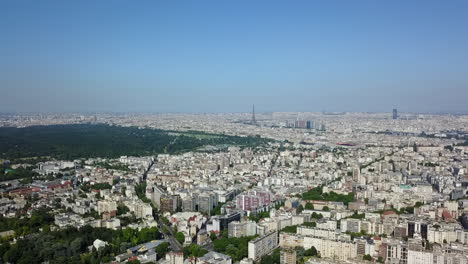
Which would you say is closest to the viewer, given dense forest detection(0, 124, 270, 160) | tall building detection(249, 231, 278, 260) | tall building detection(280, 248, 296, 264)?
tall building detection(280, 248, 296, 264)

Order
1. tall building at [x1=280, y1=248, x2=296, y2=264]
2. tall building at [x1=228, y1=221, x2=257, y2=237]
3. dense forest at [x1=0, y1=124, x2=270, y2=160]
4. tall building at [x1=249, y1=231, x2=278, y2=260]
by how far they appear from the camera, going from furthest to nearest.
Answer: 1. dense forest at [x1=0, y1=124, x2=270, y2=160]
2. tall building at [x1=228, y1=221, x2=257, y2=237]
3. tall building at [x1=249, y1=231, x2=278, y2=260]
4. tall building at [x1=280, y1=248, x2=296, y2=264]

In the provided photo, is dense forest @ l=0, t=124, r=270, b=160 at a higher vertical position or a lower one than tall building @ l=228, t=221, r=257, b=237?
higher

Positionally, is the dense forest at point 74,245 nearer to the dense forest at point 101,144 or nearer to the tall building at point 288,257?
the tall building at point 288,257

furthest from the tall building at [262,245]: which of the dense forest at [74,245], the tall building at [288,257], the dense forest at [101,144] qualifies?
the dense forest at [101,144]

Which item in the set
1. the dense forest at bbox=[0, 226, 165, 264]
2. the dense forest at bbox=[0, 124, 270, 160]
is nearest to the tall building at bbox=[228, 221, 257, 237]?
the dense forest at bbox=[0, 226, 165, 264]

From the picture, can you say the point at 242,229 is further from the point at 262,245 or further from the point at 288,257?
the point at 288,257

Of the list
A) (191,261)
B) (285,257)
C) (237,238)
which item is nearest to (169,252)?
(191,261)

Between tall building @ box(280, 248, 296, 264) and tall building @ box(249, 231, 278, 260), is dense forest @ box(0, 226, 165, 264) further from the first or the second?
tall building @ box(280, 248, 296, 264)

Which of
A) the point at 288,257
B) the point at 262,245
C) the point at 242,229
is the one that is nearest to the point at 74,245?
the point at 242,229

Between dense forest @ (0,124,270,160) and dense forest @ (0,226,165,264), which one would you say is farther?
dense forest @ (0,124,270,160)
